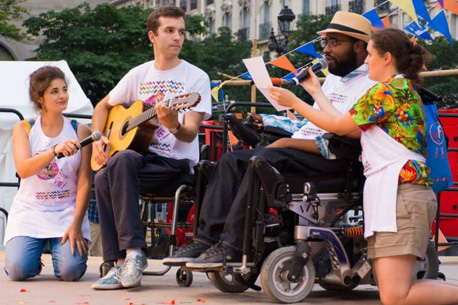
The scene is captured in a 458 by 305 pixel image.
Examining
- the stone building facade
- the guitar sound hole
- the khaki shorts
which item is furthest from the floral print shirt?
the stone building facade

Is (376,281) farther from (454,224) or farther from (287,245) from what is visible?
(454,224)

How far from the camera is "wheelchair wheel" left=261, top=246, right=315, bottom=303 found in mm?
5969

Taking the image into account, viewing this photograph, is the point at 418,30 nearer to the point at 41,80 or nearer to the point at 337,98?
the point at 41,80

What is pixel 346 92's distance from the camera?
20.8 feet

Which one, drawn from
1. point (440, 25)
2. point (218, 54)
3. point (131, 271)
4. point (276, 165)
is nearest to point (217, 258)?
point (276, 165)

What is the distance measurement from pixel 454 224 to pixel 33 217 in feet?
23.2

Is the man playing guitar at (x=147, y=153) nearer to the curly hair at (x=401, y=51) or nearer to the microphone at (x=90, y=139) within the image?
the microphone at (x=90, y=139)

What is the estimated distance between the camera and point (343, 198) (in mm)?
6219

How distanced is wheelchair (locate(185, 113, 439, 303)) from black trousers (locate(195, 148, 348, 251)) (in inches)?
2.2

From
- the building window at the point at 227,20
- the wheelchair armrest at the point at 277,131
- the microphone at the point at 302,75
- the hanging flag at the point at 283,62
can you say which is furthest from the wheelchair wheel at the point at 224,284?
the building window at the point at 227,20

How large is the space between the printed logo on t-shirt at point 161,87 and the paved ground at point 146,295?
1.26 metres

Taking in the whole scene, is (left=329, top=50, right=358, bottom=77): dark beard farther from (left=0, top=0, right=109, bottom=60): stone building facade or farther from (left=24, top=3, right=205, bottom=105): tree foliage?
(left=0, top=0, right=109, bottom=60): stone building facade

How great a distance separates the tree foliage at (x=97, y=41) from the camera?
48375 millimetres

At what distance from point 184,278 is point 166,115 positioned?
1.13 metres
